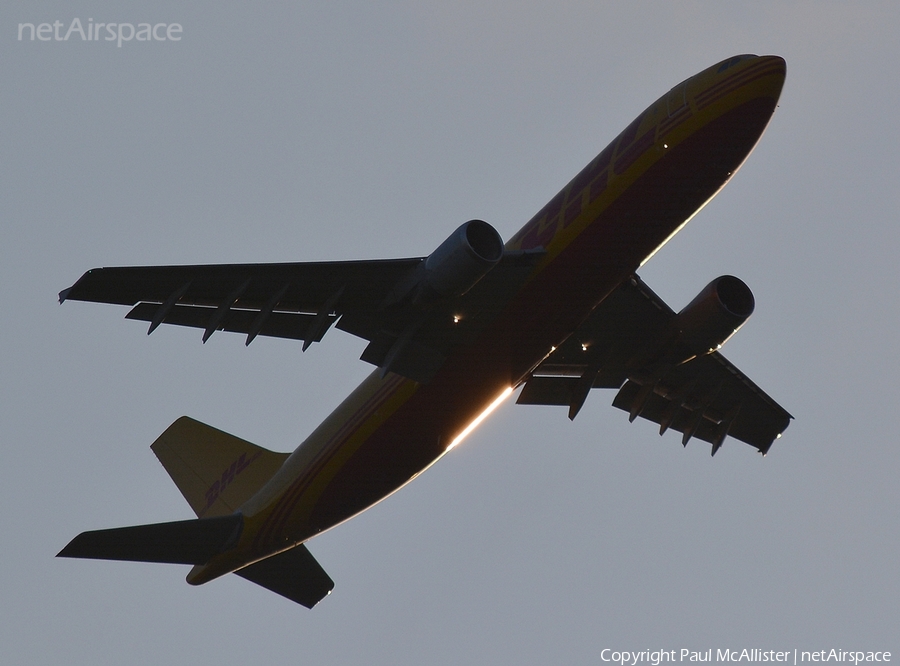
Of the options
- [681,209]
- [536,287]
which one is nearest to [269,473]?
[536,287]

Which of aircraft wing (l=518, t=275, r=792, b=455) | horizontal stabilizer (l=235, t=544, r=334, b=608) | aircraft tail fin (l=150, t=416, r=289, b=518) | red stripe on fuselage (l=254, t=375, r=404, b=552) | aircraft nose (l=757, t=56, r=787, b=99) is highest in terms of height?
aircraft nose (l=757, t=56, r=787, b=99)

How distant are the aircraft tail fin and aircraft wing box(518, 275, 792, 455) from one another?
24.6ft

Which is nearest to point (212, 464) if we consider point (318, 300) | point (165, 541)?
point (165, 541)

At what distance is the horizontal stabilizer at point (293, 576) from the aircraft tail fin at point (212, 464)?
1819 mm

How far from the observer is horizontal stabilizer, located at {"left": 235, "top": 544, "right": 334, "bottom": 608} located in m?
30.4

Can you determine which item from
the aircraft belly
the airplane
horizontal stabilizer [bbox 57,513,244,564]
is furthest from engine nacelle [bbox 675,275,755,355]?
horizontal stabilizer [bbox 57,513,244,564]

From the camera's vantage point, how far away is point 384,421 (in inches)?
1011

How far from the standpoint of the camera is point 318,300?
82.2 feet

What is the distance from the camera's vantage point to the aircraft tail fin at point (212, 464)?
30.6 m

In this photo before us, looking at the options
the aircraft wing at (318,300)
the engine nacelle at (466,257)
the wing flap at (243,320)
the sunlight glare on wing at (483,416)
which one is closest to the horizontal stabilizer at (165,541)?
the wing flap at (243,320)

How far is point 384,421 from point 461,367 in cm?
230

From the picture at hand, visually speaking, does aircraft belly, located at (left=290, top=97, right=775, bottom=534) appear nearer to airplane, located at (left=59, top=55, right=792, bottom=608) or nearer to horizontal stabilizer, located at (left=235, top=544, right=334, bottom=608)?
airplane, located at (left=59, top=55, right=792, bottom=608)

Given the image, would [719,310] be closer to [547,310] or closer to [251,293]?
[547,310]

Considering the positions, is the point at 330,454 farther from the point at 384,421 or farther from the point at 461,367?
the point at 461,367
